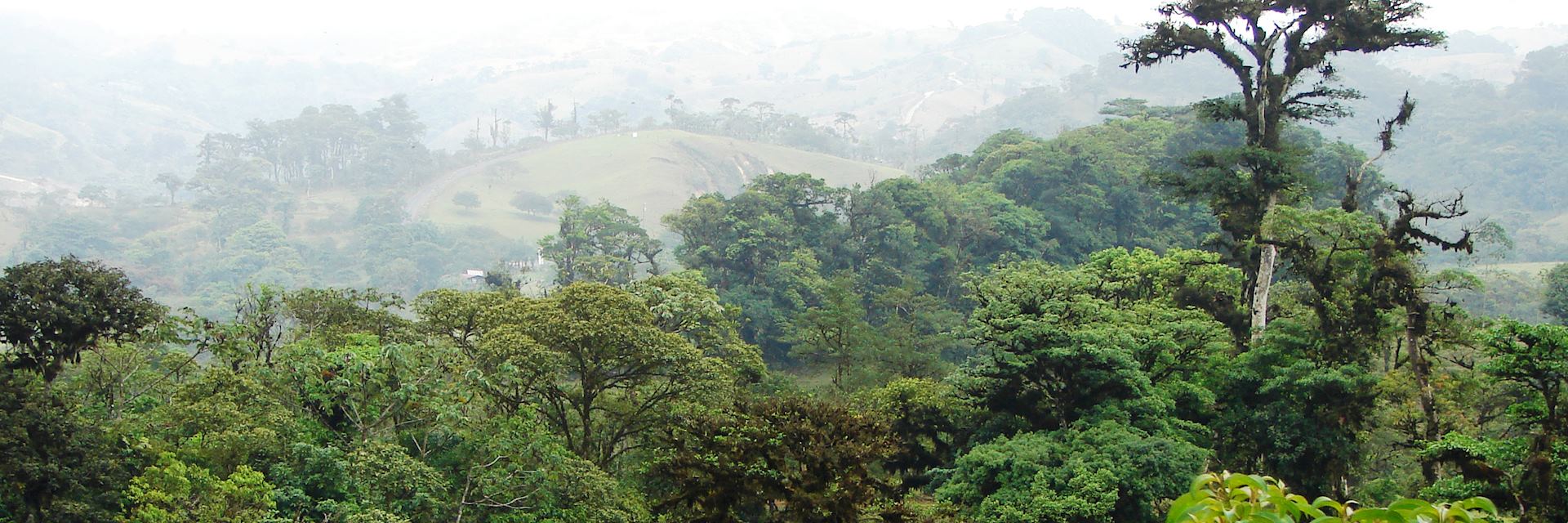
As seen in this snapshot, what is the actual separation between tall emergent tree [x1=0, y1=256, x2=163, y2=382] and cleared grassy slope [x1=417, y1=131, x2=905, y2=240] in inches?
2381

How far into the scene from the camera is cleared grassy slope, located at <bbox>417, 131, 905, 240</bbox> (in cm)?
7950

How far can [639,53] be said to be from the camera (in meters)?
190

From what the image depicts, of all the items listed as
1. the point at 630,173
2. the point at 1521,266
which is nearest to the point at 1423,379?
the point at 1521,266

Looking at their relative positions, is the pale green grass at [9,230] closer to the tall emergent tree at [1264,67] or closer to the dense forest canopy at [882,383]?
the dense forest canopy at [882,383]

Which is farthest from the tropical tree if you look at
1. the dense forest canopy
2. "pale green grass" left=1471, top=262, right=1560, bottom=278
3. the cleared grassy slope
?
the cleared grassy slope

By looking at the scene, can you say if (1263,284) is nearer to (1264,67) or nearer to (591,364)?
(1264,67)

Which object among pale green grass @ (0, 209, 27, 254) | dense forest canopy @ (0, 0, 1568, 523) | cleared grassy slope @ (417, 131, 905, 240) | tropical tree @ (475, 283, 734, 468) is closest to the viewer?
dense forest canopy @ (0, 0, 1568, 523)

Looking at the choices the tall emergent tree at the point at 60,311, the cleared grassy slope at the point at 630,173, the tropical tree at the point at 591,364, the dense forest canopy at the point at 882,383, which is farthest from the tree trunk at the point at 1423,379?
the cleared grassy slope at the point at 630,173

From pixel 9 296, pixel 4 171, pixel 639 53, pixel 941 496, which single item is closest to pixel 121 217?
pixel 4 171

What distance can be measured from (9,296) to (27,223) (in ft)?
239

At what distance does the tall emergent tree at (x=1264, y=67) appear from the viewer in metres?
17.0

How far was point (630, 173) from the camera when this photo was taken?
276 feet

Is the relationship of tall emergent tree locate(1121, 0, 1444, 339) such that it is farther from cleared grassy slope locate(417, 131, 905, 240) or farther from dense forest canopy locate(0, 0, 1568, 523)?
cleared grassy slope locate(417, 131, 905, 240)

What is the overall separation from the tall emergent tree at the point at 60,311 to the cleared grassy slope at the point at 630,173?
6047 centimetres
